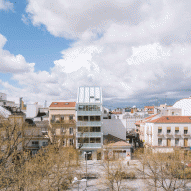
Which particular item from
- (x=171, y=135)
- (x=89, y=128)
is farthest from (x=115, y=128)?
→ (x=171, y=135)

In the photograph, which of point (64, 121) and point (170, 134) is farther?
point (64, 121)

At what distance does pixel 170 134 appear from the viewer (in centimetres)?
4159

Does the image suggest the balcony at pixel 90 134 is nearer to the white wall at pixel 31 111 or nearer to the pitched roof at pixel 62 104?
the pitched roof at pixel 62 104

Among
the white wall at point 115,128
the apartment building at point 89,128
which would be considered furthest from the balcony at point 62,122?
the white wall at point 115,128

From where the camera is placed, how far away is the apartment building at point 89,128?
4088cm

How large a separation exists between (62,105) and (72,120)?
4.75 meters

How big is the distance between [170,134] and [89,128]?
18632 millimetres

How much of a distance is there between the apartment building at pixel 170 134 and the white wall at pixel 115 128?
824 centimetres

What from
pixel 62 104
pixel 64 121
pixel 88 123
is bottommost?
pixel 88 123

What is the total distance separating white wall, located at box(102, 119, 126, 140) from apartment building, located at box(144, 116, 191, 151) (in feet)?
27.0

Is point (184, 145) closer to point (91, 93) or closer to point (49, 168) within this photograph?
point (91, 93)

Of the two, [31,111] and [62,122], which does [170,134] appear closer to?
[62,122]

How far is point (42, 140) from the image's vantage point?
41.5 metres

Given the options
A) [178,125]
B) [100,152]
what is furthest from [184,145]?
[100,152]
